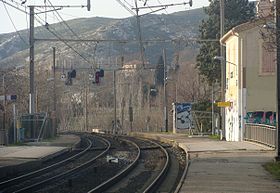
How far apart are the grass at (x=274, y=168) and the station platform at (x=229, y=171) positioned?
164mm

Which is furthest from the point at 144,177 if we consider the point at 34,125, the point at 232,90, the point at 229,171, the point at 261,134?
the point at 34,125

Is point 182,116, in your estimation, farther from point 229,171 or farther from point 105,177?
point 229,171

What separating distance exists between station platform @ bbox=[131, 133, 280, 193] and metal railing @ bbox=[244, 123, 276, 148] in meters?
0.59

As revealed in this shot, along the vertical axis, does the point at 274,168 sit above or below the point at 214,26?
below

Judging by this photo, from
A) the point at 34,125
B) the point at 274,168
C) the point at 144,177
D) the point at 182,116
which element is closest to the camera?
the point at 274,168

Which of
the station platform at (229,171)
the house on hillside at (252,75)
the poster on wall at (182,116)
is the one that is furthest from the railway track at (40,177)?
the poster on wall at (182,116)

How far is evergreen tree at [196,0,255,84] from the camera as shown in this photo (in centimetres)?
5781

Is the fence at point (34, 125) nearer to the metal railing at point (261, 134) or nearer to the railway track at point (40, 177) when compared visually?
the railway track at point (40, 177)

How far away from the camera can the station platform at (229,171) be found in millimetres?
16688

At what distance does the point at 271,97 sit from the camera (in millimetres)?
38438

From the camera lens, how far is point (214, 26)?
59938 mm

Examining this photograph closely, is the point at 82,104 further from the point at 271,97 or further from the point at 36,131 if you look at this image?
the point at 271,97

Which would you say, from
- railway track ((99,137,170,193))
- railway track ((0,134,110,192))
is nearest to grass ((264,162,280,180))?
railway track ((99,137,170,193))

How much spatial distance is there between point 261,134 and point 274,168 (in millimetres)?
12368
